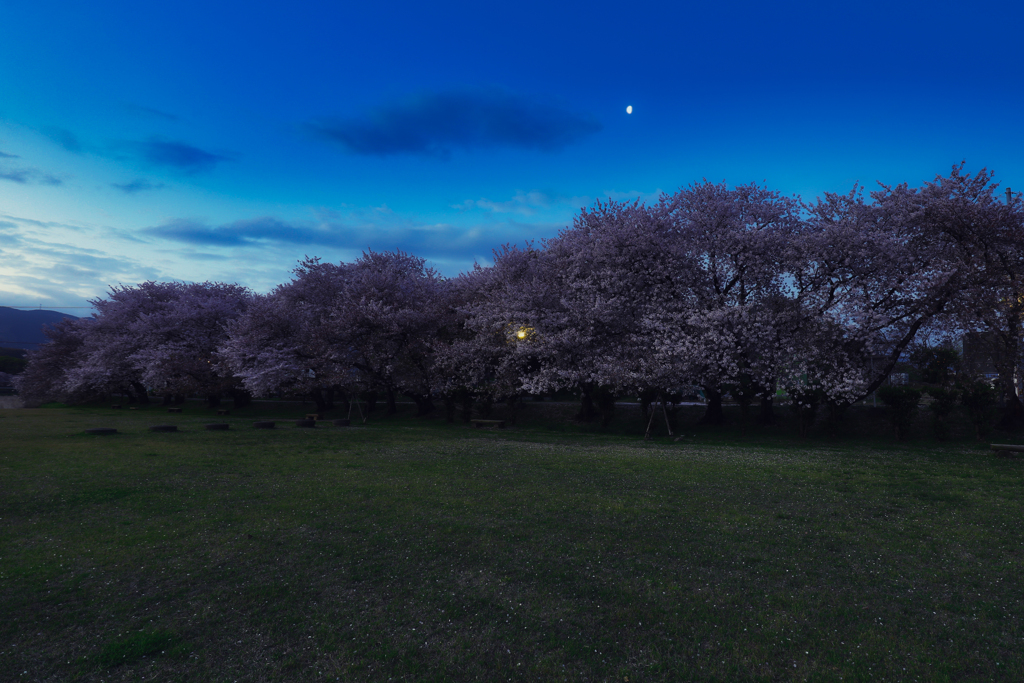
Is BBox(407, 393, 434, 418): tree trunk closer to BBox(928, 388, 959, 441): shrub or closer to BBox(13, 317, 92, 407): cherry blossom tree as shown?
BBox(928, 388, 959, 441): shrub

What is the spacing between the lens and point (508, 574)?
877 cm

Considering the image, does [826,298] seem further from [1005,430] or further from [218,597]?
[218,597]

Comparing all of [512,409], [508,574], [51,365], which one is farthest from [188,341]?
[508,574]

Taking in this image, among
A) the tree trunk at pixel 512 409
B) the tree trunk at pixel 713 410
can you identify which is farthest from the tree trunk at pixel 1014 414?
the tree trunk at pixel 512 409

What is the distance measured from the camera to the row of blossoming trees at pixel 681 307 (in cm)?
→ 2652

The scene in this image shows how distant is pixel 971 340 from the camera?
91.0 feet

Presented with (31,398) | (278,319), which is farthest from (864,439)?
(31,398)

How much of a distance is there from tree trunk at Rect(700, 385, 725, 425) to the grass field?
1581 cm

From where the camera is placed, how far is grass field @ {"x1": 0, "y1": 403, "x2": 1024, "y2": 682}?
247 inches

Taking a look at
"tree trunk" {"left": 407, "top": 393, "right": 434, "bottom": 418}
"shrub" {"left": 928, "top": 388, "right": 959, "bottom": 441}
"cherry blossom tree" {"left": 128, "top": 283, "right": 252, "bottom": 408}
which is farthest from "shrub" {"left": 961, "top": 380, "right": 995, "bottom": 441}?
"cherry blossom tree" {"left": 128, "top": 283, "right": 252, "bottom": 408}

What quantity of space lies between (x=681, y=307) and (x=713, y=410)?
25.3ft

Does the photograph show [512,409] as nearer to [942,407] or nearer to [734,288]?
[734,288]

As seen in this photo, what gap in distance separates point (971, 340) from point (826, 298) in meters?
7.38

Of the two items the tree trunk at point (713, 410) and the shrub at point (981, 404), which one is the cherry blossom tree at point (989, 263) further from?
the tree trunk at point (713, 410)
